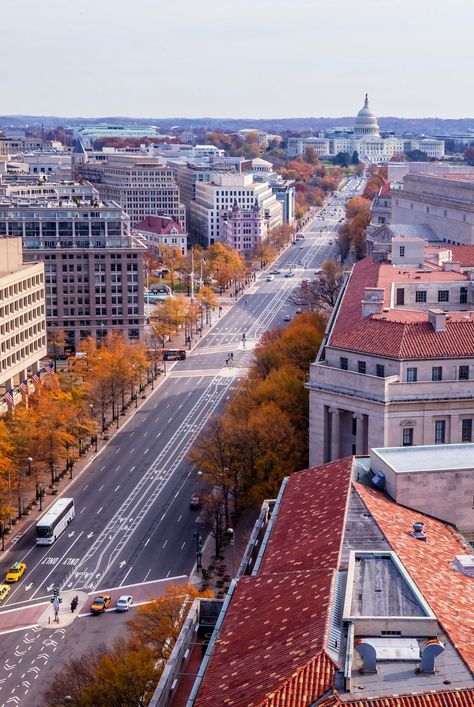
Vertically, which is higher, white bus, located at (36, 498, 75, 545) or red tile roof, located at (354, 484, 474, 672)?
red tile roof, located at (354, 484, 474, 672)

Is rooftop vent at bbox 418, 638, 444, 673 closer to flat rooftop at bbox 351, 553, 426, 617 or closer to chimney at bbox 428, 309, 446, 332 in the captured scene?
flat rooftop at bbox 351, 553, 426, 617

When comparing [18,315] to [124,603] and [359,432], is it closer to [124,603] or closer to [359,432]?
[359,432]

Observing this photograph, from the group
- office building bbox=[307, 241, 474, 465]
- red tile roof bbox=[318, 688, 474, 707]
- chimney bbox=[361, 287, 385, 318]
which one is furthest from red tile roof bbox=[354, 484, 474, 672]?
chimney bbox=[361, 287, 385, 318]

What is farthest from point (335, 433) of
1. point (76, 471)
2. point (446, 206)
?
point (446, 206)

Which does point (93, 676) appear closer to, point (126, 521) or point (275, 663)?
point (275, 663)

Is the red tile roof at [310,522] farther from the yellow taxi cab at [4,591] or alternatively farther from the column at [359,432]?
the yellow taxi cab at [4,591]
